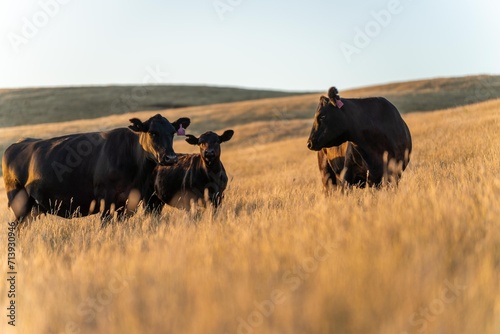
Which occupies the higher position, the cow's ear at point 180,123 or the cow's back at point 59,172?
the cow's ear at point 180,123

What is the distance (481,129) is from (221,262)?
44.3 ft

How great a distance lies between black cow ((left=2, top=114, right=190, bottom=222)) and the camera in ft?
25.9

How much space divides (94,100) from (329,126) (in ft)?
223

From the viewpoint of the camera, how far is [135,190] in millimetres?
7938

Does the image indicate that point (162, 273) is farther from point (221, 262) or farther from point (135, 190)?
point (135, 190)

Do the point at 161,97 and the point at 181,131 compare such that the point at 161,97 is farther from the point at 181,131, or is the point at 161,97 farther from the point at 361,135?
the point at 361,135

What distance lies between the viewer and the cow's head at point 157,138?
25.6ft

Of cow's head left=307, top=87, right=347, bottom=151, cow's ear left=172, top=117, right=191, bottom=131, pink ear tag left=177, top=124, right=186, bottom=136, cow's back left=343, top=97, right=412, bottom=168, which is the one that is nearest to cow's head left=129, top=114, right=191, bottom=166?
pink ear tag left=177, top=124, right=186, bottom=136

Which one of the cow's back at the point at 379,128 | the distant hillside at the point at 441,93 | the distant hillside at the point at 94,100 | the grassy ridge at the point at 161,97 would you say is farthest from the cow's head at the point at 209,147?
the distant hillside at the point at 94,100

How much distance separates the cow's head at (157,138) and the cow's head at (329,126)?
213cm

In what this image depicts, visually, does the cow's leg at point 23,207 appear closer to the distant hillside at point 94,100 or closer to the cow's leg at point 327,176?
the cow's leg at point 327,176

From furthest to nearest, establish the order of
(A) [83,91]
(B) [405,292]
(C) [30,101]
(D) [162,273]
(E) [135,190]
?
(A) [83,91] → (C) [30,101] → (E) [135,190] → (D) [162,273] → (B) [405,292]

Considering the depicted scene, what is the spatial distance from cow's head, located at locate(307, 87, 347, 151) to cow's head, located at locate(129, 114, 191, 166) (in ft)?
7.00

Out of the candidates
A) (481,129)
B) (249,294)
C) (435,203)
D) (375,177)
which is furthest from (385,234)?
(481,129)
